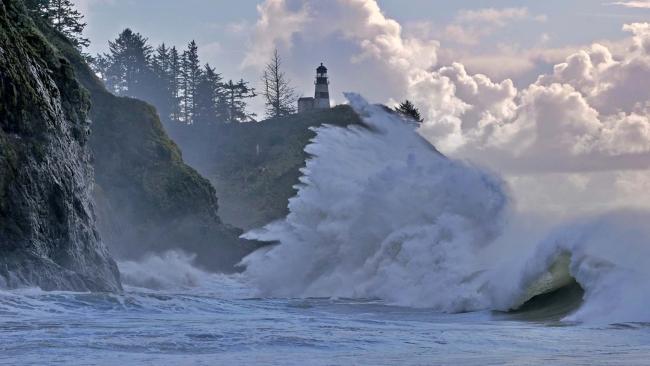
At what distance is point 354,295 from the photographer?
114 feet

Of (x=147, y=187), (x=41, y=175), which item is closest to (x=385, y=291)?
(x=41, y=175)

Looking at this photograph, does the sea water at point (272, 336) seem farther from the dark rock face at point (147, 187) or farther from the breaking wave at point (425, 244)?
the dark rock face at point (147, 187)

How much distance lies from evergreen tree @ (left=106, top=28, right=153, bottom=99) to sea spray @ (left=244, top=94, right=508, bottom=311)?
241 feet

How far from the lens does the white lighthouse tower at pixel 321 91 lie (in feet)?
379

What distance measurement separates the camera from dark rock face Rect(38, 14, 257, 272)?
2240 inches

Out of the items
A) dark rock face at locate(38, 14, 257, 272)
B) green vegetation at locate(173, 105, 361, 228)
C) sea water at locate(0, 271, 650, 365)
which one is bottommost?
sea water at locate(0, 271, 650, 365)

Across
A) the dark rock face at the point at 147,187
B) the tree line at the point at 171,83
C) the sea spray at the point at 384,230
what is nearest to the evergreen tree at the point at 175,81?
the tree line at the point at 171,83

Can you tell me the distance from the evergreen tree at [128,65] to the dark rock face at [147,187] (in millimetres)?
51287

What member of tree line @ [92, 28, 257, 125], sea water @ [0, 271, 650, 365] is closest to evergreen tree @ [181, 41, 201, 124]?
tree line @ [92, 28, 257, 125]

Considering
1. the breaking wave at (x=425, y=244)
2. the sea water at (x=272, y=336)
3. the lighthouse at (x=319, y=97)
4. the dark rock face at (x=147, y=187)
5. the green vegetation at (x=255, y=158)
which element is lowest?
the sea water at (x=272, y=336)

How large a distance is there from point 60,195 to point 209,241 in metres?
31.0

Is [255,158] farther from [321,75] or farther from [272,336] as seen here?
[272,336]

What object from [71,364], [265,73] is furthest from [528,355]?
[265,73]

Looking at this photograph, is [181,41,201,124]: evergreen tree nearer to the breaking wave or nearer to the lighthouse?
the lighthouse
